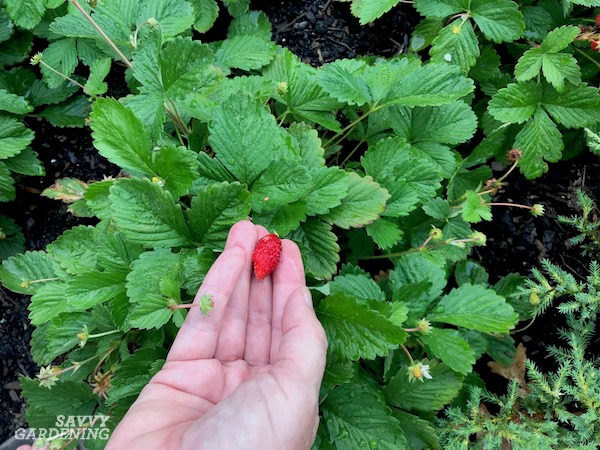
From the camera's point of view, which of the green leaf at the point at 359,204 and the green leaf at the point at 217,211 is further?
the green leaf at the point at 359,204

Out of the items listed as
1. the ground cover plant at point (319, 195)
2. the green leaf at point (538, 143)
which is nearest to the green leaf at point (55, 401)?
the ground cover plant at point (319, 195)

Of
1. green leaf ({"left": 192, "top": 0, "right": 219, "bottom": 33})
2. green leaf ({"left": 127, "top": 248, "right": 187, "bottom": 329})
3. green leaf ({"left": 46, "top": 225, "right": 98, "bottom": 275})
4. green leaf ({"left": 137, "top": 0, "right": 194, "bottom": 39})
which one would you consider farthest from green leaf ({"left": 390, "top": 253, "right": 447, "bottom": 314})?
green leaf ({"left": 192, "top": 0, "right": 219, "bottom": 33})

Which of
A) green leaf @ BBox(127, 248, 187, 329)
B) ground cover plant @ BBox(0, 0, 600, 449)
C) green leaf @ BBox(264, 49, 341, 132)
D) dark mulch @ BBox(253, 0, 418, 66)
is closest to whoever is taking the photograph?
green leaf @ BBox(127, 248, 187, 329)

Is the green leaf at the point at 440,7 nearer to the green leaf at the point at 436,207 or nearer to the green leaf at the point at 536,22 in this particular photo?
the green leaf at the point at 536,22

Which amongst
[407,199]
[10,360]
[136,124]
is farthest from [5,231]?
[407,199]

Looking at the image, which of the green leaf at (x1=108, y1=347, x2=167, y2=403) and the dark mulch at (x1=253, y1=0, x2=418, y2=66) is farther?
the dark mulch at (x1=253, y1=0, x2=418, y2=66)

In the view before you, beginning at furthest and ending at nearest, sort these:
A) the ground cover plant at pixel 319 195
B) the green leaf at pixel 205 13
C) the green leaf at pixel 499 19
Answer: the green leaf at pixel 205 13 → the green leaf at pixel 499 19 → the ground cover plant at pixel 319 195

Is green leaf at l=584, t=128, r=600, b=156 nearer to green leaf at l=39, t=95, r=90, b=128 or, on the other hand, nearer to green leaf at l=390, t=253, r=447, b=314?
green leaf at l=390, t=253, r=447, b=314
